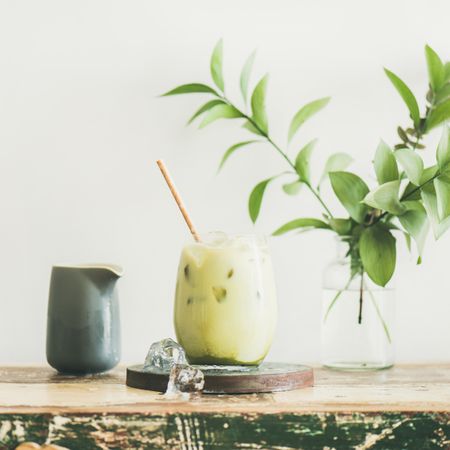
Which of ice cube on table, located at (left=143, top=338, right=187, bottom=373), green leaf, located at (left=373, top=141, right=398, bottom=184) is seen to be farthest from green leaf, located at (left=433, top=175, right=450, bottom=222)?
ice cube on table, located at (left=143, top=338, right=187, bottom=373)

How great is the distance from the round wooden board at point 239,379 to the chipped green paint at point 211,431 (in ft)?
0.36

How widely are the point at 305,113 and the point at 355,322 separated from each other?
38 centimetres

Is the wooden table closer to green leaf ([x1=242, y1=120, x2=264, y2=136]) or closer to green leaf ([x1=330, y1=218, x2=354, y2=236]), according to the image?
green leaf ([x1=330, y1=218, x2=354, y2=236])

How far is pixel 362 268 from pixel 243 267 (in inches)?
11.4

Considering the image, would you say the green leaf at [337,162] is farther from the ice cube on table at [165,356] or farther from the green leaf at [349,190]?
the ice cube on table at [165,356]

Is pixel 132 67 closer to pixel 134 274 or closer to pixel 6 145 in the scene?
pixel 6 145

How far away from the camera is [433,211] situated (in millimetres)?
1197

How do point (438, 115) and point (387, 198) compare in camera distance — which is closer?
point (387, 198)

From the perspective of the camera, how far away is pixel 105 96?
1.51 metres

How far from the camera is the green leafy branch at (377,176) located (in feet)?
4.00

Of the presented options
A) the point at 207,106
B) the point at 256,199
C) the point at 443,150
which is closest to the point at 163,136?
the point at 207,106

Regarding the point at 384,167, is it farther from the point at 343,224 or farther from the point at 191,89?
the point at 191,89

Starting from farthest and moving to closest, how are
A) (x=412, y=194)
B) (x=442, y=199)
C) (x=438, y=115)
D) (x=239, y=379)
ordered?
(x=438, y=115) < (x=412, y=194) < (x=442, y=199) < (x=239, y=379)

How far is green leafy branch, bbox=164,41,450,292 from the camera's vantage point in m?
1.22
